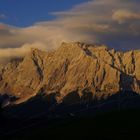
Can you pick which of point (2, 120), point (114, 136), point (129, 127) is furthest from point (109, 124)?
Answer: point (2, 120)

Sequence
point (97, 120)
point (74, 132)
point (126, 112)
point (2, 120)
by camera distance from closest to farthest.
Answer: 1. point (74, 132)
2. point (97, 120)
3. point (126, 112)
4. point (2, 120)

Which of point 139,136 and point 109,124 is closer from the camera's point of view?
point 139,136

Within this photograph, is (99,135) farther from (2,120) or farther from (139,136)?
(2,120)

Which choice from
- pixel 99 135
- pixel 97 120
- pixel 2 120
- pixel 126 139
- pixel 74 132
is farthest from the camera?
pixel 2 120

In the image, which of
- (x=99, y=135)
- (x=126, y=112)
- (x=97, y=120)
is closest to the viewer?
(x=99, y=135)

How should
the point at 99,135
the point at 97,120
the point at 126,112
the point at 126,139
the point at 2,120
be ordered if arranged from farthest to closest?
the point at 2,120 → the point at 126,112 → the point at 97,120 → the point at 99,135 → the point at 126,139

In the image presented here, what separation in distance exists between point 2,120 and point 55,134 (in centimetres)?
5221

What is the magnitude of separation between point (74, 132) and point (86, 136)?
751 cm

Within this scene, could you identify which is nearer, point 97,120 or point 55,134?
point 55,134

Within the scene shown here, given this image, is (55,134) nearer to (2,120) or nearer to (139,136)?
(139,136)

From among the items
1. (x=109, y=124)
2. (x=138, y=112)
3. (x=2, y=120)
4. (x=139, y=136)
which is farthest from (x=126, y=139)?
(x=2, y=120)

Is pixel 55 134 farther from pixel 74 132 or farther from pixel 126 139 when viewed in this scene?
pixel 126 139

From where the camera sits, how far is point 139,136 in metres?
78.7

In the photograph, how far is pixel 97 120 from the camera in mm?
104125
